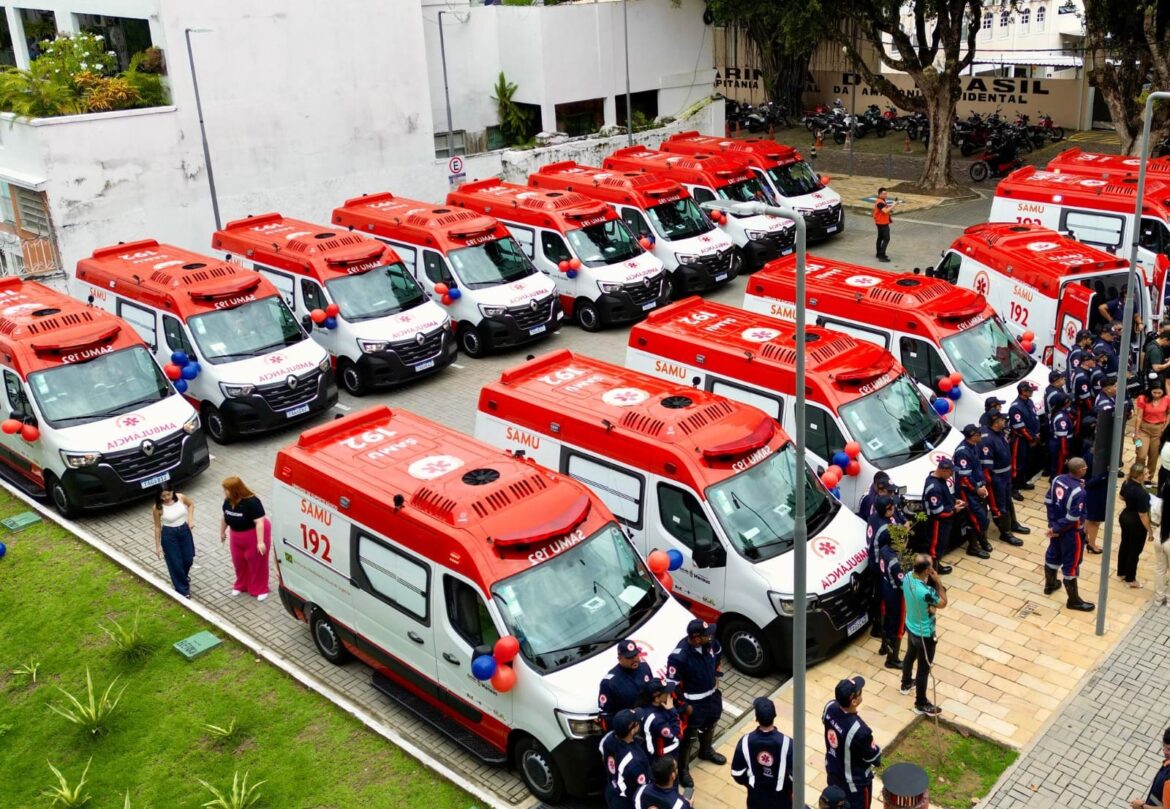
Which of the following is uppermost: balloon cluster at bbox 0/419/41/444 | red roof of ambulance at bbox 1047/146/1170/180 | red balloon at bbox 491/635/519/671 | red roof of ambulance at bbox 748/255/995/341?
red roof of ambulance at bbox 1047/146/1170/180

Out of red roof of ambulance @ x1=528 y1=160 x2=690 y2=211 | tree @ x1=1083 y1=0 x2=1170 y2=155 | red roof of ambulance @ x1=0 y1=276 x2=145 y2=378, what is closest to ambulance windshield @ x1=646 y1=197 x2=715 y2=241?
red roof of ambulance @ x1=528 y1=160 x2=690 y2=211

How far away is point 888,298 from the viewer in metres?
15.0

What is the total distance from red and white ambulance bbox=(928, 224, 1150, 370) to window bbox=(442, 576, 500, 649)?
34.9 ft

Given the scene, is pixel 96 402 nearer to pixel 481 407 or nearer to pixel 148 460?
pixel 148 460

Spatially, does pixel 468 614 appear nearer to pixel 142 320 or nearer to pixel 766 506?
pixel 766 506

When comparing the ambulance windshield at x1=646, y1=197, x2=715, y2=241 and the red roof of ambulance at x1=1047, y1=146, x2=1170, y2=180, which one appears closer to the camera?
the red roof of ambulance at x1=1047, y1=146, x2=1170, y2=180

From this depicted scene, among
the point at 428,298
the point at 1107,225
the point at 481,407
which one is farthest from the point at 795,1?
the point at 481,407

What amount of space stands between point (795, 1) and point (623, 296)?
12.1 m

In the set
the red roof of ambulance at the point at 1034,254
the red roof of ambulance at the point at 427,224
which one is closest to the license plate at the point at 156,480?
the red roof of ambulance at the point at 427,224

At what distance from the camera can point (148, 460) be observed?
47.5ft

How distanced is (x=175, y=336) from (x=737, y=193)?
12708 millimetres

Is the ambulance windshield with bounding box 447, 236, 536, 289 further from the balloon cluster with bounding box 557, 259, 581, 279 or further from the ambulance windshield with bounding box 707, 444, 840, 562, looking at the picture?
the ambulance windshield with bounding box 707, 444, 840, 562

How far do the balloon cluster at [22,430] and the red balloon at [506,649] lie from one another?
26.8 ft

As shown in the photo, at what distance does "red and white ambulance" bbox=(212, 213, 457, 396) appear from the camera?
59.3 ft
